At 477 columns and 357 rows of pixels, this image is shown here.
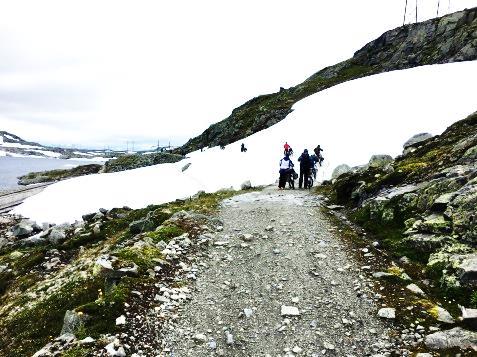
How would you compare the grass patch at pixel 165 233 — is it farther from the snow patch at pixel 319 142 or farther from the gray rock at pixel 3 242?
the snow patch at pixel 319 142

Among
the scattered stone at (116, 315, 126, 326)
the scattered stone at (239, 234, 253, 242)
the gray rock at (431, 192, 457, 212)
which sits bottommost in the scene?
the scattered stone at (116, 315, 126, 326)

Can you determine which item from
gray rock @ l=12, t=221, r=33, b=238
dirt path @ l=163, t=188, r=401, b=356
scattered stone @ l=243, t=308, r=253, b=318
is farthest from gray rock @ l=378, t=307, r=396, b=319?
gray rock @ l=12, t=221, r=33, b=238

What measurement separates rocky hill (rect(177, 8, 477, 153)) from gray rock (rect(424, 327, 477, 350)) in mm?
59915

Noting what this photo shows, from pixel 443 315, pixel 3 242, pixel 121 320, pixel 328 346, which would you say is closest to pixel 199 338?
pixel 121 320

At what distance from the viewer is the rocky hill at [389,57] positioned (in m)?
71.6

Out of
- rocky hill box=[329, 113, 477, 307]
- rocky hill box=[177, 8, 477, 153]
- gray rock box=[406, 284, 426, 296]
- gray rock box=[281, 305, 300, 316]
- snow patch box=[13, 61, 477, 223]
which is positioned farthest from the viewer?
rocky hill box=[177, 8, 477, 153]

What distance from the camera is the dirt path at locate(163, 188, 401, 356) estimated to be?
323 inches

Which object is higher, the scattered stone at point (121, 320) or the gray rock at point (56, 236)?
the scattered stone at point (121, 320)

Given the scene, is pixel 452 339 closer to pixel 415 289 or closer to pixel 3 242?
pixel 415 289

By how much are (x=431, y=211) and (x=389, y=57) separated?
94760mm

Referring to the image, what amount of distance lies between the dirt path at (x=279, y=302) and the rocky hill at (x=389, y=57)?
5413 cm

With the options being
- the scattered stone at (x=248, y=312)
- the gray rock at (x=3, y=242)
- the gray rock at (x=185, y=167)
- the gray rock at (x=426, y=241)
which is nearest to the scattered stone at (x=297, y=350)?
the scattered stone at (x=248, y=312)

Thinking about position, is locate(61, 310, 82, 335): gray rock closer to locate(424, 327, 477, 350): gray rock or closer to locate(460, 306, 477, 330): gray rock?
locate(424, 327, 477, 350): gray rock

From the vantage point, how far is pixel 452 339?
7.53 m
